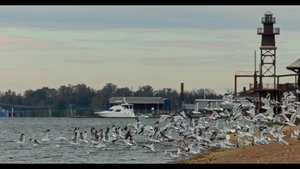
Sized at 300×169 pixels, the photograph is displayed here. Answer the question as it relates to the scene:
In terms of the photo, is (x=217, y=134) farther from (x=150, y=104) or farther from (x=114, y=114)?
(x=114, y=114)

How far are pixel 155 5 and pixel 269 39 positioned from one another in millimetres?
72156

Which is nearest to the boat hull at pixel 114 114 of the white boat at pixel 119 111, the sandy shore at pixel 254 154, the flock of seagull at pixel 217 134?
the white boat at pixel 119 111

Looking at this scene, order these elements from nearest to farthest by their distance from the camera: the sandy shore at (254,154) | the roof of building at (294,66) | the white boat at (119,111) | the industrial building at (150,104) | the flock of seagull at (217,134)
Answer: the sandy shore at (254,154)
the flock of seagull at (217,134)
the roof of building at (294,66)
the industrial building at (150,104)
the white boat at (119,111)

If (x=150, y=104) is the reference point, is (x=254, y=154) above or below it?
below

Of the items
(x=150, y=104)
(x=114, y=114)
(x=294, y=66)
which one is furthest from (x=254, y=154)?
(x=114, y=114)

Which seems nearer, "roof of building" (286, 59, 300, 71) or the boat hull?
"roof of building" (286, 59, 300, 71)

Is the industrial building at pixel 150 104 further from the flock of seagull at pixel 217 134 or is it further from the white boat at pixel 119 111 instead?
the flock of seagull at pixel 217 134

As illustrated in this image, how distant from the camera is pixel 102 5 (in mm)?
3451

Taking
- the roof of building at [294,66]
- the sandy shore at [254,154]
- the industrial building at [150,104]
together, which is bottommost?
the sandy shore at [254,154]

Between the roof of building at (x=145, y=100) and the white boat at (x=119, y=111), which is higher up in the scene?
the roof of building at (x=145, y=100)

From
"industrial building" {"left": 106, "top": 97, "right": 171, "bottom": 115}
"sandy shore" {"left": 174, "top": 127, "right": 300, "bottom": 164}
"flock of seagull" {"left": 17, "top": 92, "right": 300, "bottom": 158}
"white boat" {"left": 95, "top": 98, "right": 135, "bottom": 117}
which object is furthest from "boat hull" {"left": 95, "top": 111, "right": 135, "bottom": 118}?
"sandy shore" {"left": 174, "top": 127, "right": 300, "bottom": 164}

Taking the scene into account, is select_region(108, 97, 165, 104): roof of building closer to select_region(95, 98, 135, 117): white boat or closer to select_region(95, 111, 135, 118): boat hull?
select_region(95, 98, 135, 117): white boat

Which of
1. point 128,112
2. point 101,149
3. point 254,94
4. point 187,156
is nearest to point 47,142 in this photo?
point 101,149

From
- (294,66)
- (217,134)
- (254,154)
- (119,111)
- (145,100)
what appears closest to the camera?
(254,154)
